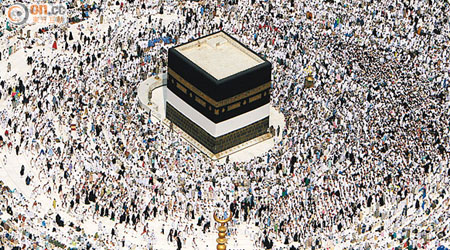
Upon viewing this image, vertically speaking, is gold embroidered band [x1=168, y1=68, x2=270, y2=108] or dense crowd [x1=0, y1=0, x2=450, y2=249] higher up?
gold embroidered band [x1=168, y1=68, x2=270, y2=108]

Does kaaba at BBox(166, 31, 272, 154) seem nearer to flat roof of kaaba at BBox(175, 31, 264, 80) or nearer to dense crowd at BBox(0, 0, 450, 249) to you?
flat roof of kaaba at BBox(175, 31, 264, 80)

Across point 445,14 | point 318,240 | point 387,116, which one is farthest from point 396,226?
point 445,14

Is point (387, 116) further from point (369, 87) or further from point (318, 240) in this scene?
point (318, 240)

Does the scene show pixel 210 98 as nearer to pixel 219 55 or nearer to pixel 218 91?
pixel 218 91

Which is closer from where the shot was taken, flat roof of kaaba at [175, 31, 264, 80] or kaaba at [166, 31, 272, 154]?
kaaba at [166, 31, 272, 154]

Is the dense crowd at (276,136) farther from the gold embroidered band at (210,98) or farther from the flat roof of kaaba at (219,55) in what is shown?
the flat roof of kaaba at (219,55)

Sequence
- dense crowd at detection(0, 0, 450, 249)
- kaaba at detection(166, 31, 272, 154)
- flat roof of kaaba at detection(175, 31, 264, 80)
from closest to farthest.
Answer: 1. dense crowd at detection(0, 0, 450, 249)
2. kaaba at detection(166, 31, 272, 154)
3. flat roof of kaaba at detection(175, 31, 264, 80)

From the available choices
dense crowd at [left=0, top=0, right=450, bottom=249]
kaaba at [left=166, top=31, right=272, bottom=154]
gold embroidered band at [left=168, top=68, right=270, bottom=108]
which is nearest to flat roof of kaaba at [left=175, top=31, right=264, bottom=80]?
kaaba at [left=166, top=31, right=272, bottom=154]

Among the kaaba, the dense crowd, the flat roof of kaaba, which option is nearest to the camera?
the dense crowd
